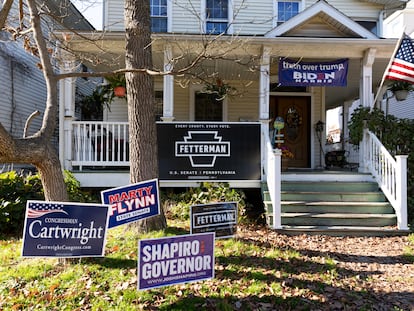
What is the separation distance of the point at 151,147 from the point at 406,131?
5.52 metres

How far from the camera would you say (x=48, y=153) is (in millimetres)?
4223

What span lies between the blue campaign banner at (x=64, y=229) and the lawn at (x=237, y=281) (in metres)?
0.41

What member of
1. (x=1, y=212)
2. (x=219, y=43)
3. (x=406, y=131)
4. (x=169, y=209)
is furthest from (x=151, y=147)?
(x=406, y=131)

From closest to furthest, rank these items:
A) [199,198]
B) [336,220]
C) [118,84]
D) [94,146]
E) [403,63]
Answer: [336,220] → [403,63] → [199,198] → [94,146] → [118,84]

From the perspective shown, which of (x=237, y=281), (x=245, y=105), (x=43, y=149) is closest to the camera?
(x=237, y=281)

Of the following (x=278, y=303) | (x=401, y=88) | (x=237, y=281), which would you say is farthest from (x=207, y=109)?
(x=278, y=303)

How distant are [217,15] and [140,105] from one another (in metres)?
6.97

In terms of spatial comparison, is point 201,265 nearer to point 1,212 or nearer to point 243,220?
point 243,220

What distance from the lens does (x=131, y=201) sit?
4.23m

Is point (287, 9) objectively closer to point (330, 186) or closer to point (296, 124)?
point (296, 124)

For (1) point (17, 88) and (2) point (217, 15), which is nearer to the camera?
(2) point (217, 15)

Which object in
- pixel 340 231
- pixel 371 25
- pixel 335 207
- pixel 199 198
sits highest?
pixel 371 25

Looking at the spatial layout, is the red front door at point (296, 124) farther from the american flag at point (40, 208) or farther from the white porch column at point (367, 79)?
the american flag at point (40, 208)

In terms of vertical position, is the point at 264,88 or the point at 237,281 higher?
the point at 264,88
